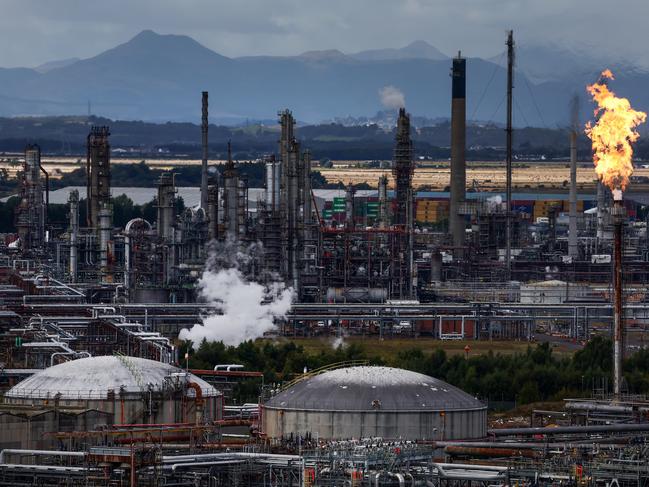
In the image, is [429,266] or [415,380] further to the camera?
[429,266]

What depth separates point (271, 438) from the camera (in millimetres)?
46594

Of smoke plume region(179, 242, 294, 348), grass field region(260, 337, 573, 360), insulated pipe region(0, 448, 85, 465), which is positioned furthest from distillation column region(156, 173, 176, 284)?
insulated pipe region(0, 448, 85, 465)

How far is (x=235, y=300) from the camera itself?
90500 mm

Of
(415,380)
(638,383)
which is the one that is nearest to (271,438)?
(415,380)

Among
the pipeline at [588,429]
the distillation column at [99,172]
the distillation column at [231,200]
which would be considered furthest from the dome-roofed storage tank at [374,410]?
the distillation column at [99,172]

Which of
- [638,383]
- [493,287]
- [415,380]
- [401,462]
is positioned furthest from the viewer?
[493,287]

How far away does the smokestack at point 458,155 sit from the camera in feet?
402

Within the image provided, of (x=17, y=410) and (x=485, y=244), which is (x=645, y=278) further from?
(x=17, y=410)

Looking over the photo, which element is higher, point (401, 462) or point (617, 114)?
point (617, 114)

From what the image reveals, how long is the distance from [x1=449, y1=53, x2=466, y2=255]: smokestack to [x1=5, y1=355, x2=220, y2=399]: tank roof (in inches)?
2721

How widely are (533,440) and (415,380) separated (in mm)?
4783

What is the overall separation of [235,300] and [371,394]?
42.7 m

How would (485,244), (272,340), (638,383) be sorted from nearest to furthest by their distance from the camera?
(638,383), (272,340), (485,244)

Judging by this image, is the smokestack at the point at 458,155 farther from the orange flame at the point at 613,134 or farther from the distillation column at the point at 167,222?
the orange flame at the point at 613,134
